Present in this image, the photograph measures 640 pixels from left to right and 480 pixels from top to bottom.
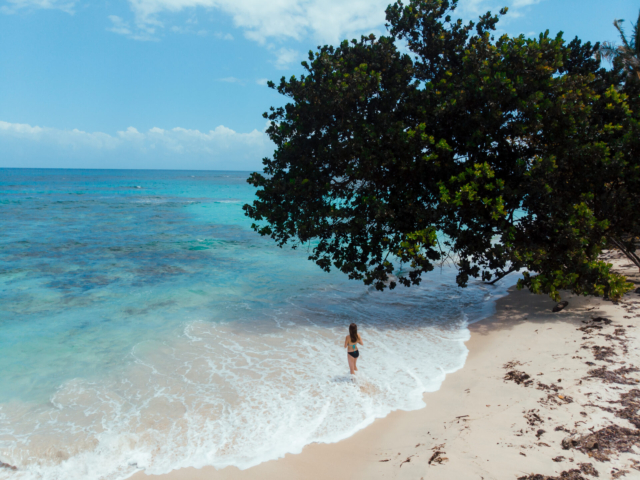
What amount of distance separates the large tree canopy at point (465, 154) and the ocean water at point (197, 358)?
249cm

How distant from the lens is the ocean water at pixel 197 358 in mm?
6602

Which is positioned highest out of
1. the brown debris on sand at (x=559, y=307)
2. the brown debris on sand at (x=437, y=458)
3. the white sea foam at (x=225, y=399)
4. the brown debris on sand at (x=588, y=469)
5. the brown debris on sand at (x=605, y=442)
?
the brown debris on sand at (x=559, y=307)

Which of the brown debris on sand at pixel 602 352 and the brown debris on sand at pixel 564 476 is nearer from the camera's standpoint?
the brown debris on sand at pixel 564 476

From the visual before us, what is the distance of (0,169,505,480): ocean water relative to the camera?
6.60m

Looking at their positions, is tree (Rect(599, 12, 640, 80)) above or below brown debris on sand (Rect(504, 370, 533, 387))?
above

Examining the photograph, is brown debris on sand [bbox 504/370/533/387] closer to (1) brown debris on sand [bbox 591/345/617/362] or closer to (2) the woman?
(1) brown debris on sand [bbox 591/345/617/362]

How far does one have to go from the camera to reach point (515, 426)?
6008 mm

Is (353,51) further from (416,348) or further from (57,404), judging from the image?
(57,404)

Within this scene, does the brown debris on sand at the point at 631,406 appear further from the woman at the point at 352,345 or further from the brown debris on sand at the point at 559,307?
the brown debris on sand at the point at 559,307

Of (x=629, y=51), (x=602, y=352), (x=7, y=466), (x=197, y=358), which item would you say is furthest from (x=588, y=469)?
(x=629, y=51)

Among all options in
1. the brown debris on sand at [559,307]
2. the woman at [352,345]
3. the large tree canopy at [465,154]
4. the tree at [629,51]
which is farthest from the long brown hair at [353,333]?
the tree at [629,51]

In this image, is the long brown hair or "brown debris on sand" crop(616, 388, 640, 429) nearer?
"brown debris on sand" crop(616, 388, 640, 429)

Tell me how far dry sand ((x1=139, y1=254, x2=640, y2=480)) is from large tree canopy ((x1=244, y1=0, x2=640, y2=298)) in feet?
7.03

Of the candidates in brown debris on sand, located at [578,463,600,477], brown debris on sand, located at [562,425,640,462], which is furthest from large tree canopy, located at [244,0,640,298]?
brown debris on sand, located at [578,463,600,477]
